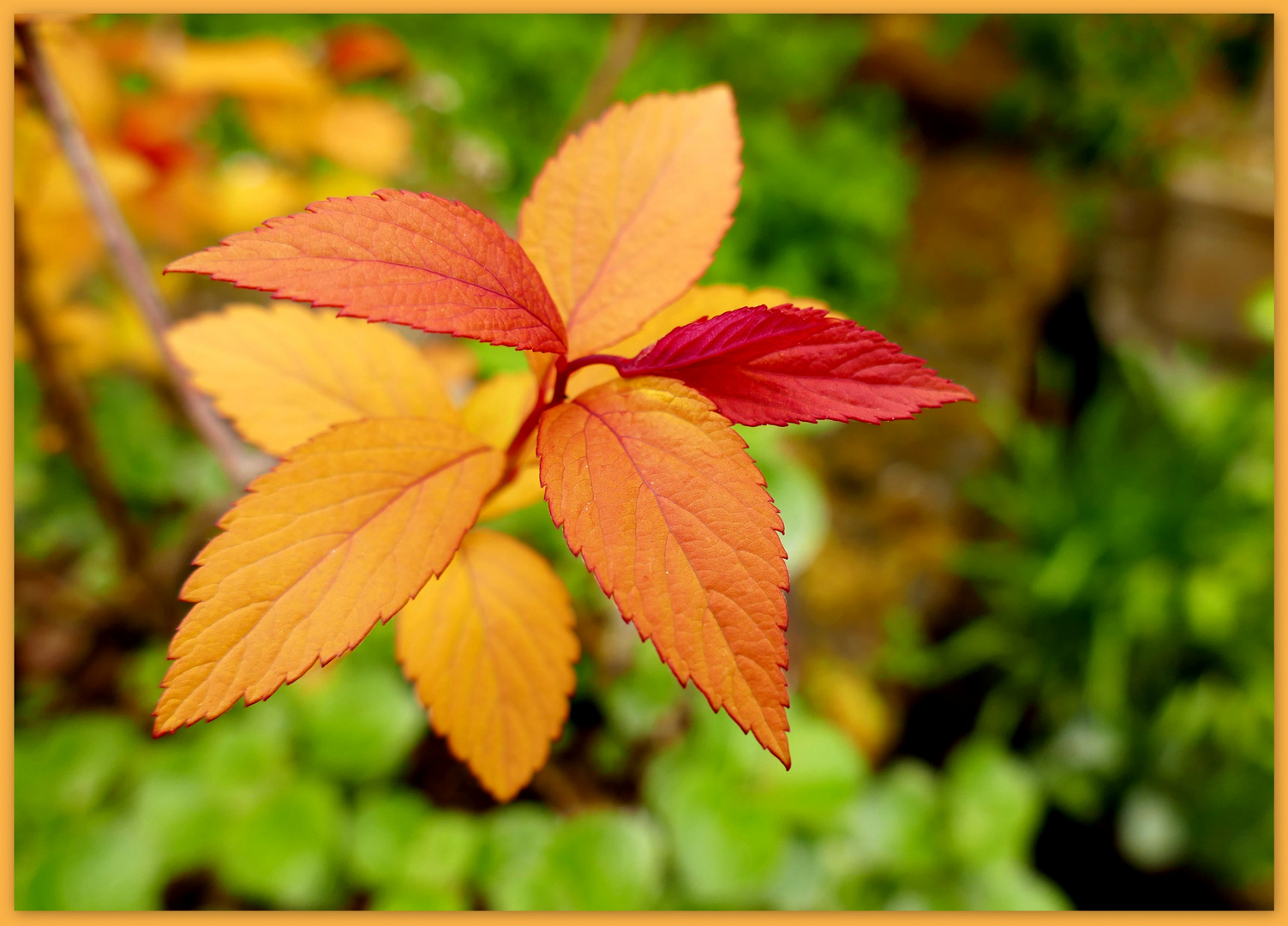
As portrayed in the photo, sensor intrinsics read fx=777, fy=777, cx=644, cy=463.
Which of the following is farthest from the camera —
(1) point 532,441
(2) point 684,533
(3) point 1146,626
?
(3) point 1146,626

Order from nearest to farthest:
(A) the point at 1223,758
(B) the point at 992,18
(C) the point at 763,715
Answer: (C) the point at 763,715, (A) the point at 1223,758, (B) the point at 992,18

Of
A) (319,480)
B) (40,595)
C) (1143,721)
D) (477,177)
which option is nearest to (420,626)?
(319,480)

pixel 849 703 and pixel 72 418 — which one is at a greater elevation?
pixel 72 418

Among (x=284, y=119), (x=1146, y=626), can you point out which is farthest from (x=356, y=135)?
(x=1146, y=626)

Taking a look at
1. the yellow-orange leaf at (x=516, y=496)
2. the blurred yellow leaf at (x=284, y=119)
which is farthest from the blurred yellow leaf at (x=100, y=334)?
the yellow-orange leaf at (x=516, y=496)

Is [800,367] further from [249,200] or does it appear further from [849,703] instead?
[849,703]

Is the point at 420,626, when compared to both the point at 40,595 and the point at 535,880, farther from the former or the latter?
the point at 40,595
